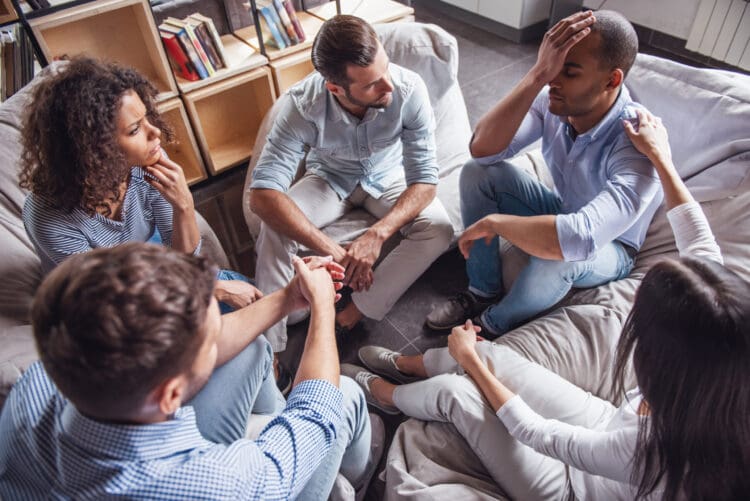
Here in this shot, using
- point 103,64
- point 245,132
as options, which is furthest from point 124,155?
point 245,132

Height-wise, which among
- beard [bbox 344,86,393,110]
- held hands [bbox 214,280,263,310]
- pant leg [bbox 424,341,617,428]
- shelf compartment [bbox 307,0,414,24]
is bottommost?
pant leg [bbox 424,341,617,428]

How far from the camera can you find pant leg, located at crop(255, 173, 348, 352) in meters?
1.77

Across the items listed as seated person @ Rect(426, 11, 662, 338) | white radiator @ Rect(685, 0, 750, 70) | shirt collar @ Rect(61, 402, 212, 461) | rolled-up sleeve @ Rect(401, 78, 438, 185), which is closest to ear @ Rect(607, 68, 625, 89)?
seated person @ Rect(426, 11, 662, 338)

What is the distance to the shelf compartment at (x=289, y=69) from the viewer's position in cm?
229

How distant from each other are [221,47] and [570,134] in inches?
60.3

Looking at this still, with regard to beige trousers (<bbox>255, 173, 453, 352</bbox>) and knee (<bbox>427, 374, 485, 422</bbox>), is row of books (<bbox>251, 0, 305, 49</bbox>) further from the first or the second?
knee (<bbox>427, 374, 485, 422</bbox>)

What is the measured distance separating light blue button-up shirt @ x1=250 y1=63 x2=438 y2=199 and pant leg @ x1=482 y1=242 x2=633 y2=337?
20.0 inches

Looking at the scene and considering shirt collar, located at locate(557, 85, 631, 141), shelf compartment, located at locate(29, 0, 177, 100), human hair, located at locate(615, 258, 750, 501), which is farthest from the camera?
shelf compartment, located at locate(29, 0, 177, 100)

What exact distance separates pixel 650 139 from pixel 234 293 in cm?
125

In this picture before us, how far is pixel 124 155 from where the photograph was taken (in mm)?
1278

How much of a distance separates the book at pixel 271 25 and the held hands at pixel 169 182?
1.12 m

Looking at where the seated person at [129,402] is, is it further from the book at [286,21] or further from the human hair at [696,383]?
the book at [286,21]

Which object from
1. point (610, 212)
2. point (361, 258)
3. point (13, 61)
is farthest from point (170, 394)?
point (13, 61)

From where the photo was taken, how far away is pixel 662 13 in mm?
3512
